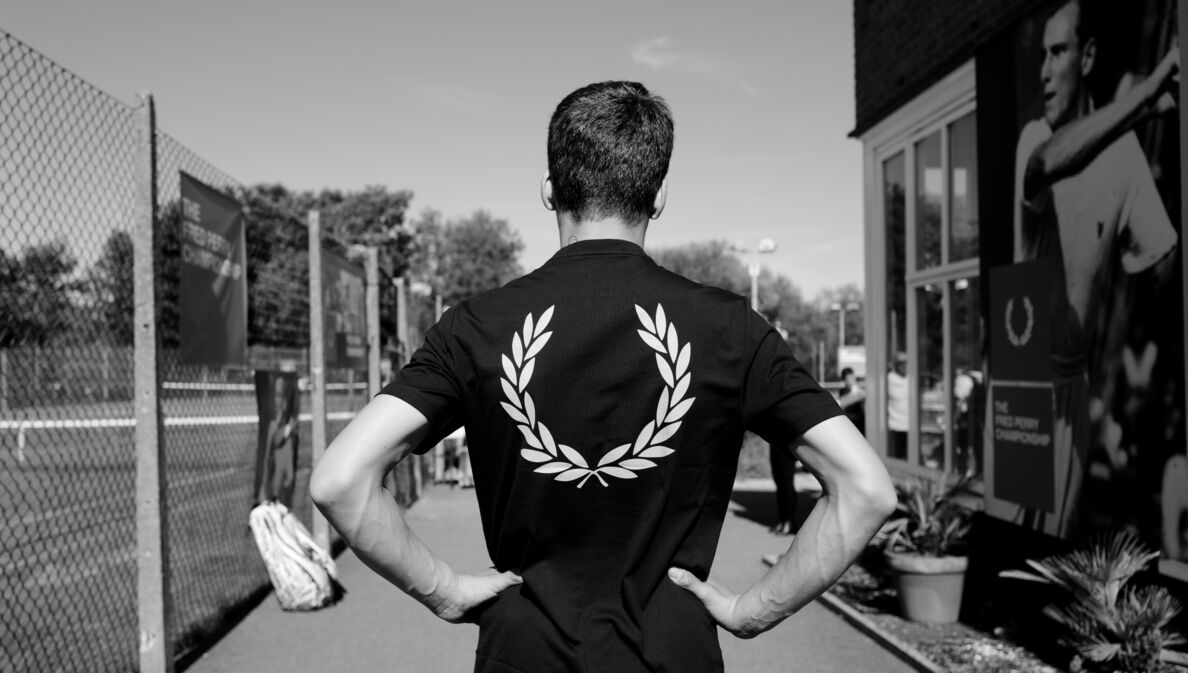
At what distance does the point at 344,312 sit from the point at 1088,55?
23.3ft

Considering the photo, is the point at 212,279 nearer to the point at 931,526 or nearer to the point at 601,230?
the point at 601,230

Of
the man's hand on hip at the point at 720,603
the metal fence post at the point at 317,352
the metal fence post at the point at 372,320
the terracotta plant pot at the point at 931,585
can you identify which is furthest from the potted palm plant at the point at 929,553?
the metal fence post at the point at 372,320

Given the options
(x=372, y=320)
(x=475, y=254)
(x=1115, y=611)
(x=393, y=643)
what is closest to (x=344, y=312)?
(x=372, y=320)

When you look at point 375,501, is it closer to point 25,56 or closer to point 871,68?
point 25,56

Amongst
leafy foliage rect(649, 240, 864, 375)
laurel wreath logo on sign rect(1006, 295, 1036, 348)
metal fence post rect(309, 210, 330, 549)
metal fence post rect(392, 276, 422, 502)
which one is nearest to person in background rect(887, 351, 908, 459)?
laurel wreath logo on sign rect(1006, 295, 1036, 348)

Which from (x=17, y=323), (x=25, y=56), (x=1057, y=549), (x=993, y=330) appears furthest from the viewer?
(x=993, y=330)

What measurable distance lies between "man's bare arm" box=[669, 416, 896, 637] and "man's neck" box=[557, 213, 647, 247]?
20.6 inches

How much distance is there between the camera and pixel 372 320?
40.4 feet

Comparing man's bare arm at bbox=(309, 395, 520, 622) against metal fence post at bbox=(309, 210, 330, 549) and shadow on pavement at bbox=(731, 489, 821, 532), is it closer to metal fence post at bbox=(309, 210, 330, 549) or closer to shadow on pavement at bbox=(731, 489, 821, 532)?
metal fence post at bbox=(309, 210, 330, 549)

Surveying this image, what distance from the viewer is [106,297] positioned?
5.68 m

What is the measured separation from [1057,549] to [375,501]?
18.8 feet

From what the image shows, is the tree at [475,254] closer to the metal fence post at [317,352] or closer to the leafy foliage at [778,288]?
the leafy foliage at [778,288]

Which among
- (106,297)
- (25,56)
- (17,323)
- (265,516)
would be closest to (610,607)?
(25,56)

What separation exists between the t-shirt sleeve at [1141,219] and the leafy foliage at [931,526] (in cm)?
231
